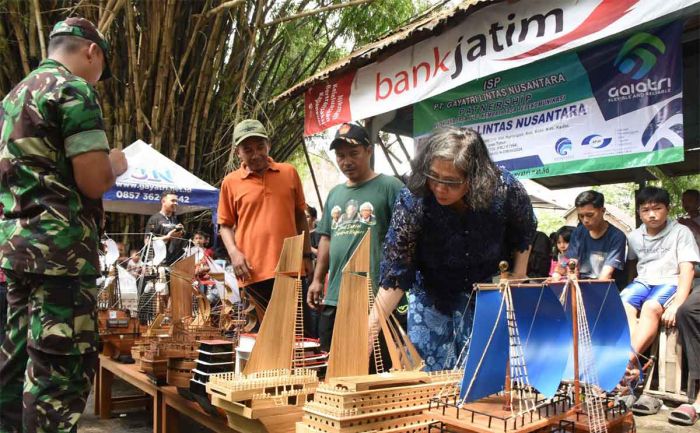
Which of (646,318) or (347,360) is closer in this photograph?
A: (347,360)

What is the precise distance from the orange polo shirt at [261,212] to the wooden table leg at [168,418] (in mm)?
792

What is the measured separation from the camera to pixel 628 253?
4.58 m

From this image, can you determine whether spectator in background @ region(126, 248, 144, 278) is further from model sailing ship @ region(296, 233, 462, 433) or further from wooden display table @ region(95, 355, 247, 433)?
model sailing ship @ region(296, 233, 462, 433)

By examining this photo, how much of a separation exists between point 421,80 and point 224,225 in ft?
8.24

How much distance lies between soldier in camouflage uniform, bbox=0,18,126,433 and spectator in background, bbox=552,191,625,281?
3.69 metres

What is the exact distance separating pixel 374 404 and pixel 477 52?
371 cm

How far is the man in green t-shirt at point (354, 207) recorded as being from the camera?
3.12 meters

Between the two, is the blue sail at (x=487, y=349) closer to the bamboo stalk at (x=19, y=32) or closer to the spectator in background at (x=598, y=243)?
the spectator in background at (x=598, y=243)

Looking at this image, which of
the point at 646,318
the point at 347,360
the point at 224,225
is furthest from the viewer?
the point at 646,318

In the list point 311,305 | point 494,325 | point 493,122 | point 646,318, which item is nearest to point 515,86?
point 493,122

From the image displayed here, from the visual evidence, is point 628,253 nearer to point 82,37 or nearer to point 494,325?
point 494,325

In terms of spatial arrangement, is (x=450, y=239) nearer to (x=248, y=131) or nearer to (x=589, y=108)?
(x=248, y=131)

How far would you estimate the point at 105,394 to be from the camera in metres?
3.91

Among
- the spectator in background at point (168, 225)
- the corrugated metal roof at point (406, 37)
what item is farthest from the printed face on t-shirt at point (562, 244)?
the spectator in background at point (168, 225)
